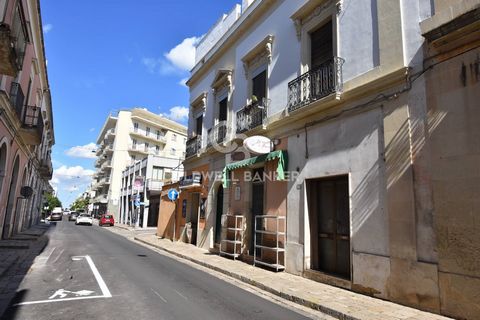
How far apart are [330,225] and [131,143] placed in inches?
1969

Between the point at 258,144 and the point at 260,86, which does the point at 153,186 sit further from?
the point at 258,144

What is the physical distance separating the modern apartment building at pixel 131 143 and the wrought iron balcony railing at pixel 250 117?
40.1 m

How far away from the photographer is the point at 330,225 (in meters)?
8.84

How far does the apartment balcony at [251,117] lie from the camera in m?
11.9

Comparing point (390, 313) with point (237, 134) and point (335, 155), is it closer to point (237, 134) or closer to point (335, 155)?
point (335, 155)

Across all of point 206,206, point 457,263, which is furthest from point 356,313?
point 206,206

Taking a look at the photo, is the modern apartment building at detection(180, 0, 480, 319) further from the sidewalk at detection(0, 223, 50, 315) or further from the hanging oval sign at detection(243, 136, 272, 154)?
the sidewalk at detection(0, 223, 50, 315)

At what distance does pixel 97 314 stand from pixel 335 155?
618 cm

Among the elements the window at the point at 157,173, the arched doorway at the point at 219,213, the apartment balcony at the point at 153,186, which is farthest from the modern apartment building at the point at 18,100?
the window at the point at 157,173

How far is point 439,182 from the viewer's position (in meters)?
6.01

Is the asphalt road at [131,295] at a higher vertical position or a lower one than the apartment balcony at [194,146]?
lower

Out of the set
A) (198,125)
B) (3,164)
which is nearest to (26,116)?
(3,164)

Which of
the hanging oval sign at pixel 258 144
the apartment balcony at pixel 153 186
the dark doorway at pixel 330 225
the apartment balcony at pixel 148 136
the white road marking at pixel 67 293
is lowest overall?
the white road marking at pixel 67 293

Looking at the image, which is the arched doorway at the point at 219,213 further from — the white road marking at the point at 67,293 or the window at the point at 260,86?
the white road marking at the point at 67,293
